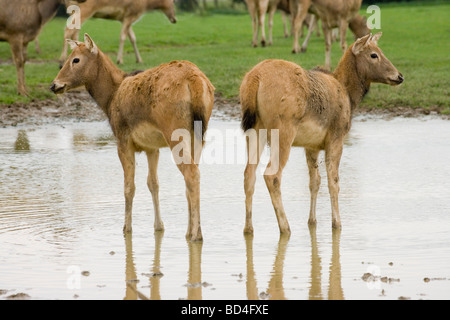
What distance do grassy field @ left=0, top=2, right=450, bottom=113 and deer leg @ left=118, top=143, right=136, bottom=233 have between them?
17.8 feet

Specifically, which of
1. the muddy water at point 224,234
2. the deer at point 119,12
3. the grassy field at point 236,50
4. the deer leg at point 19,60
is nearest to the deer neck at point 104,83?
the muddy water at point 224,234

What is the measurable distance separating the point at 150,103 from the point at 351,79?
2.24m

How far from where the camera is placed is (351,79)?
9641mm

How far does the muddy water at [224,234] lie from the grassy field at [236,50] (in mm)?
3058

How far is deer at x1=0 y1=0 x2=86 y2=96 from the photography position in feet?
62.0

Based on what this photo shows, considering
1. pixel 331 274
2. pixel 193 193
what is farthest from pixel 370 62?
pixel 331 274

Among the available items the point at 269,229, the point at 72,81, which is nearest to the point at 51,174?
the point at 72,81

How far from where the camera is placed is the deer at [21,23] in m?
18.9

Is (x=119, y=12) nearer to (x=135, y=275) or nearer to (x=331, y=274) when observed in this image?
(x=135, y=275)

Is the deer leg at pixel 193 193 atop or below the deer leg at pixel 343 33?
atop

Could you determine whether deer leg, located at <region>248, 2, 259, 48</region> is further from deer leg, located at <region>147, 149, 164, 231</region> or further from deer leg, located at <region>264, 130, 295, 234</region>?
deer leg, located at <region>264, 130, 295, 234</region>

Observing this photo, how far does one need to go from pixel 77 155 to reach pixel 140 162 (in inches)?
46.0

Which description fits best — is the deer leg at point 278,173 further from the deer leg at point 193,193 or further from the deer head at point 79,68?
the deer head at point 79,68

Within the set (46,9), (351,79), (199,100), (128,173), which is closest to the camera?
(199,100)
